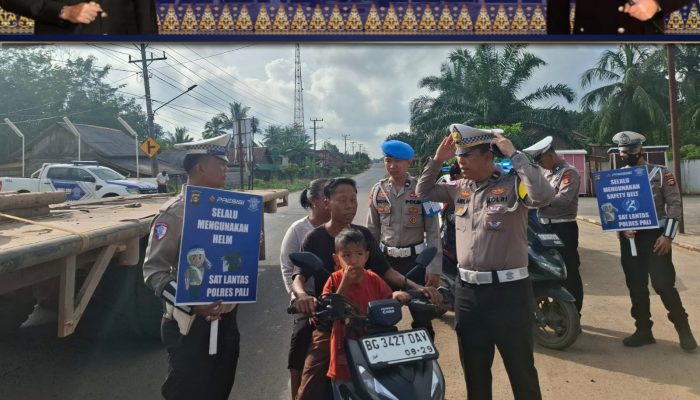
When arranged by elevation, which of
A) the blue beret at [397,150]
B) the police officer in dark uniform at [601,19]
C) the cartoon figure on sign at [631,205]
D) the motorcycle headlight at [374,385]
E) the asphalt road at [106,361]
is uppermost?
the police officer in dark uniform at [601,19]

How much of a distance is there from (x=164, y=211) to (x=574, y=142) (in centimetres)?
1998

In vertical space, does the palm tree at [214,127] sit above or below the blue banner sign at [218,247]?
above

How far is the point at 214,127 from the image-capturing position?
12.3 feet

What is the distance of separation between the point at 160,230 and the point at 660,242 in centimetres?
343

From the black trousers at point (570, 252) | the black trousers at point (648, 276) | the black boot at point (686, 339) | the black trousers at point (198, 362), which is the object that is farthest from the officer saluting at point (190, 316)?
the black boot at point (686, 339)

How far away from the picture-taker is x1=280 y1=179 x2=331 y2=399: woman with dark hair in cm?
257

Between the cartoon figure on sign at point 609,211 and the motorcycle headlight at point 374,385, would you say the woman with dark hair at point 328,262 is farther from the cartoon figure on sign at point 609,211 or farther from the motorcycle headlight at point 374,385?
the cartoon figure on sign at point 609,211

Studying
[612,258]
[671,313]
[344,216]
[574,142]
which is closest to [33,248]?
[344,216]

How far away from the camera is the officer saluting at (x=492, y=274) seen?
8.02ft

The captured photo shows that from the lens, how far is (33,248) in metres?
2.20

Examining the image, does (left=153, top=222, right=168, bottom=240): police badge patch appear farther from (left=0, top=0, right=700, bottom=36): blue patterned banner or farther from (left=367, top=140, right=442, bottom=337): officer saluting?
(left=367, top=140, right=442, bottom=337): officer saluting

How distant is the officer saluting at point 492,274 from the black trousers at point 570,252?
6.32 ft

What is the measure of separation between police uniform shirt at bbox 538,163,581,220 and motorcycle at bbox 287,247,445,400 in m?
2.50

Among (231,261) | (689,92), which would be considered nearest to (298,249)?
(231,261)
